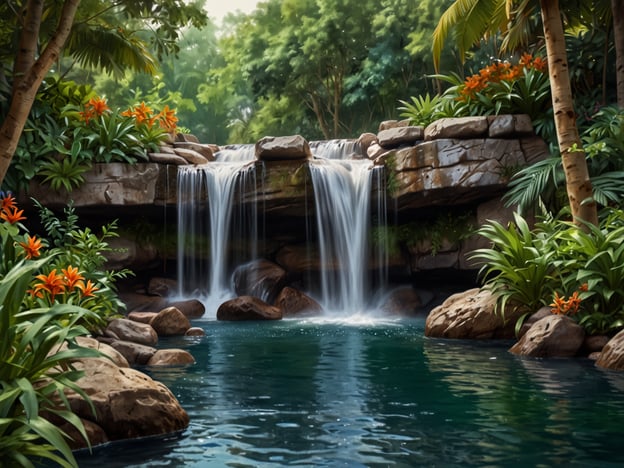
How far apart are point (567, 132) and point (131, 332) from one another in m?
6.57

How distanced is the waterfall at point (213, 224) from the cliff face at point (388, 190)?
20cm

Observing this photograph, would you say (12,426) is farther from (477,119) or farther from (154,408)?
(477,119)

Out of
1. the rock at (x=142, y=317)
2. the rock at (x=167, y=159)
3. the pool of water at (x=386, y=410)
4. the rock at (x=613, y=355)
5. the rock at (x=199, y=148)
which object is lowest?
the pool of water at (x=386, y=410)

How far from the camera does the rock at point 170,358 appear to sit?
8273mm

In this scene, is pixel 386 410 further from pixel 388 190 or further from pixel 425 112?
pixel 425 112

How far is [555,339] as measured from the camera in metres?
8.55

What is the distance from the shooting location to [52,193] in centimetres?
1491

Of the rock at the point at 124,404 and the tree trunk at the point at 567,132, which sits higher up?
the tree trunk at the point at 567,132

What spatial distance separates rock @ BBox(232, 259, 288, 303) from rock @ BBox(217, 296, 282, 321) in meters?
1.84

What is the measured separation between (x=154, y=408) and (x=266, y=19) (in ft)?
100

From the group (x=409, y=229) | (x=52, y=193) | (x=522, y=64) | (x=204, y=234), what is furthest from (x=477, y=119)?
(x=52, y=193)

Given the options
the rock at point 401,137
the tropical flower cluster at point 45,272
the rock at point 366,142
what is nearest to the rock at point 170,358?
the tropical flower cluster at point 45,272

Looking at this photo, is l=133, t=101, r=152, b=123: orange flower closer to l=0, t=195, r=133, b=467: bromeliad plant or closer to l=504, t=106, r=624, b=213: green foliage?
l=504, t=106, r=624, b=213: green foliage

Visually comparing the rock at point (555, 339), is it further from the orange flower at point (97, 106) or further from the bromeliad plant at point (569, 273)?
the orange flower at point (97, 106)
